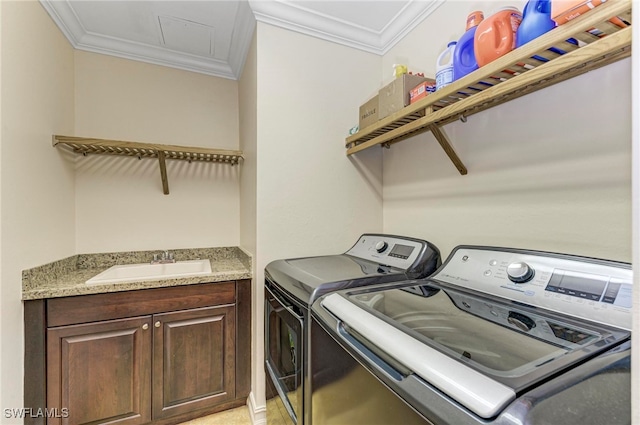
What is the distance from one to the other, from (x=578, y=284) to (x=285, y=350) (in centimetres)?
111

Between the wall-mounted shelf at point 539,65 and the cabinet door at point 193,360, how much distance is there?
153cm

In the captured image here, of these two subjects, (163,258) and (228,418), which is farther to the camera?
(163,258)

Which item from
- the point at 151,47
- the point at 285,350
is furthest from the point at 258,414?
the point at 151,47

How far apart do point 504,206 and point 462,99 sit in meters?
0.49

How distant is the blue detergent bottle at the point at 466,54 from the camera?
1.06 meters

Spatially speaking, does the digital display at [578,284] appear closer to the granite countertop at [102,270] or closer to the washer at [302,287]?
the washer at [302,287]

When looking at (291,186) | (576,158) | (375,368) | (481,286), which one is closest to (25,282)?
(291,186)

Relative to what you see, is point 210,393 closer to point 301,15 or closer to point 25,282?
point 25,282

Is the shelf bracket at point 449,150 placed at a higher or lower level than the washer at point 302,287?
higher

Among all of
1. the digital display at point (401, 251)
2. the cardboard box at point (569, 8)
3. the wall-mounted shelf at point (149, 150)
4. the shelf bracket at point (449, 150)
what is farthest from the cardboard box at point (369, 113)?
the wall-mounted shelf at point (149, 150)

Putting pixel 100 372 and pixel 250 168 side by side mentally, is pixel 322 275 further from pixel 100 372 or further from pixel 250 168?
pixel 100 372

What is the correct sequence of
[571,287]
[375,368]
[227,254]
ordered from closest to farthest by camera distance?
[375,368] → [571,287] → [227,254]

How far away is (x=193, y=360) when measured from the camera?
1673 mm

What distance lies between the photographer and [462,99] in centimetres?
108
